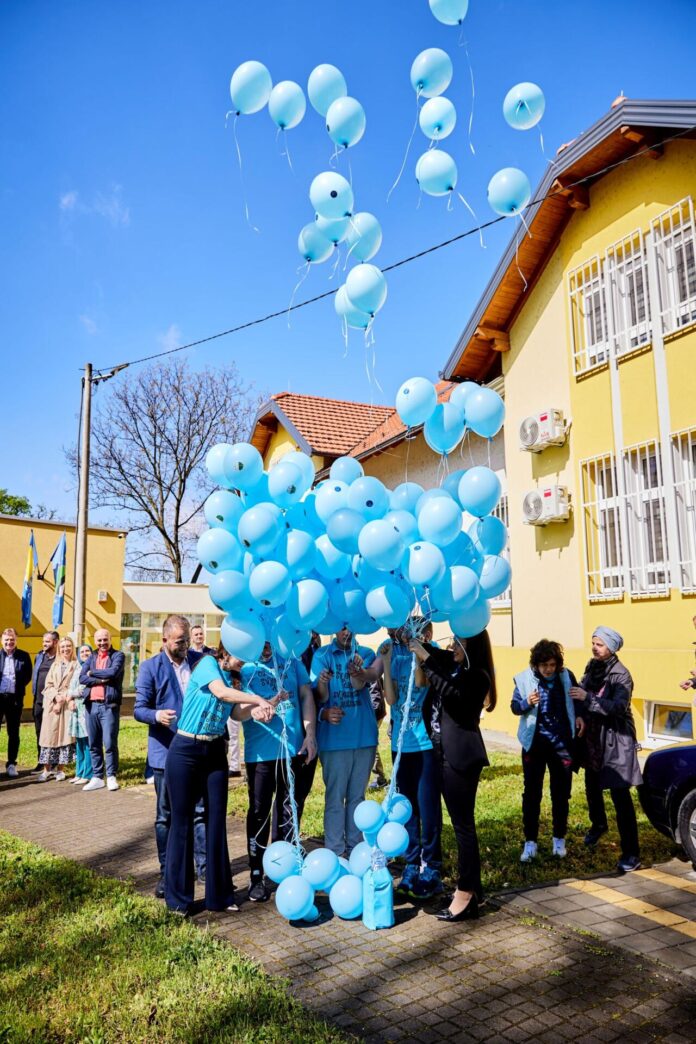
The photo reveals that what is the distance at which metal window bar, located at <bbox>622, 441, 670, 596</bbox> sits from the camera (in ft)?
34.3

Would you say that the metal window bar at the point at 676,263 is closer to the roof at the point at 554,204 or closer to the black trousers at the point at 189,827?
the roof at the point at 554,204

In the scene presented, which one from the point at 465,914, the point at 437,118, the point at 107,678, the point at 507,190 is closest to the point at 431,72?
the point at 437,118

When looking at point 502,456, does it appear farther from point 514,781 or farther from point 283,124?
point 283,124

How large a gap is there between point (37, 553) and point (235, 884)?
1884cm

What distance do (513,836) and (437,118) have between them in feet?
19.0

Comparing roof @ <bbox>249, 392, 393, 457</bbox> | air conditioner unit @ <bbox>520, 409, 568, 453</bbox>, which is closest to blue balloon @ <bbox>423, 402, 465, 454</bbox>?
air conditioner unit @ <bbox>520, 409, 568, 453</bbox>

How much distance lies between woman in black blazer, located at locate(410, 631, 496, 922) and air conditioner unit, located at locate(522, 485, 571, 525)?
23.3 feet

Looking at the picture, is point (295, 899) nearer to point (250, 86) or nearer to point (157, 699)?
point (157, 699)

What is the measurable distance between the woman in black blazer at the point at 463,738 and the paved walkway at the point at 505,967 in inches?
9.0

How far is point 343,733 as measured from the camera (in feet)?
18.2

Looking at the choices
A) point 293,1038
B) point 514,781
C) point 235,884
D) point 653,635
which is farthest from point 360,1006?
point 653,635

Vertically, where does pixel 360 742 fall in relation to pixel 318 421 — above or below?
below

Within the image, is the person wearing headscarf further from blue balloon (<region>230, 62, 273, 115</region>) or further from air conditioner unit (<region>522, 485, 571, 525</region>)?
air conditioner unit (<region>522, 485, 571, 525</region>)

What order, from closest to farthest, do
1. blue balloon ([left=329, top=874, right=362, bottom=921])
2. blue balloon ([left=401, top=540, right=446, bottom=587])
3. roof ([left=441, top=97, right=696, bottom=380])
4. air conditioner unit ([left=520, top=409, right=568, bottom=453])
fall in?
1. blue balloon ([left=401, top=540, right=446, bottom=587])
2. blue balloon ([left=329, top=874, right=362, bottom=921])
3. roof ([left=441, top=97, right=696, bottom=380])
4. air conditioner unit ([left=520, top=409, right=568, bottom=453])
